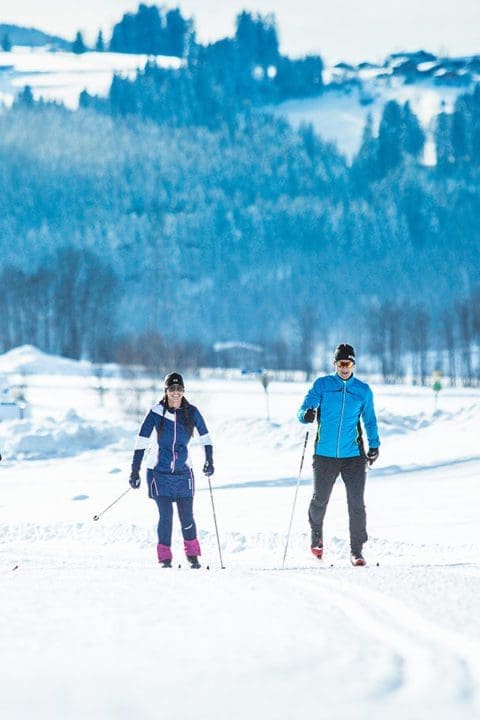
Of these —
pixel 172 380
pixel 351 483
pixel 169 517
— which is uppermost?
pixel 172 380

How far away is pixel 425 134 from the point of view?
18712 cm

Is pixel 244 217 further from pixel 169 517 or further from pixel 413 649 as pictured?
pixel 413 649

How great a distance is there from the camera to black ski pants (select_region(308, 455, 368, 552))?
28.0ft

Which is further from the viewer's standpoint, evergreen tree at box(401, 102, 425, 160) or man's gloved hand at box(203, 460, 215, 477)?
evergreen tree at box(401, 102, 425, 160)

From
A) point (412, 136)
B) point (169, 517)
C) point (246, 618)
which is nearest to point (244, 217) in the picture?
point (412, 136)

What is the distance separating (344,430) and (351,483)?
0.43 m

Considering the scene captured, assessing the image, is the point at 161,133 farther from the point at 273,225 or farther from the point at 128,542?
the point at 128,542

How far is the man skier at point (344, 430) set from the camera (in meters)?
8.45

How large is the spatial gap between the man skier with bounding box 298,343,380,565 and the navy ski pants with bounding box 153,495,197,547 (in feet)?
3.43

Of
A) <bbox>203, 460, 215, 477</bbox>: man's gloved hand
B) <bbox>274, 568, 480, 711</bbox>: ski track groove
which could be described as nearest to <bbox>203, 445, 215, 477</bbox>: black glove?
<bbox>203, 460, 215, 477</bbox>: man's gloved hand

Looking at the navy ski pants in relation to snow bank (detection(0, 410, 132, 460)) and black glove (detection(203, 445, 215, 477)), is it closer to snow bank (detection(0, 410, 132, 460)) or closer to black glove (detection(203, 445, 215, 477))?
black glove (detection(203, 445, 215, 477))

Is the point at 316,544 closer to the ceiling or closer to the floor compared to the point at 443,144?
closer to the floor

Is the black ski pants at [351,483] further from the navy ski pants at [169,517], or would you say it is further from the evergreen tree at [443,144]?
the evergreen tree at [443,144]

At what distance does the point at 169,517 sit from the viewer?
28.4 feet
